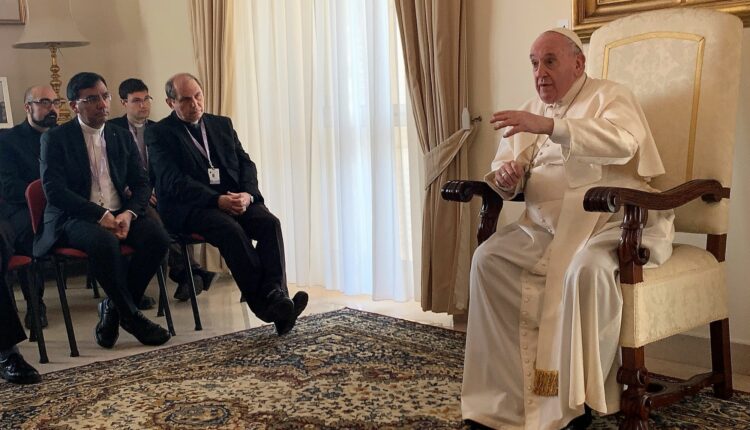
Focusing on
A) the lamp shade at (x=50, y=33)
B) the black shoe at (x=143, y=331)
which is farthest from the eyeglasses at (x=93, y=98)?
the lamp shade at (x=50, y=33)

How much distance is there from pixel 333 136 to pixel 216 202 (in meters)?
0.95

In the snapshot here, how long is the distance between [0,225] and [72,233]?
311 millimetres

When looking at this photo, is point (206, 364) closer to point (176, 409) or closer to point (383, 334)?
point (176, 409)

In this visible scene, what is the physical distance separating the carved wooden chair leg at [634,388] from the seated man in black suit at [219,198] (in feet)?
5.99

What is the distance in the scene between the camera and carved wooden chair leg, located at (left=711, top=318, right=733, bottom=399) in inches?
103

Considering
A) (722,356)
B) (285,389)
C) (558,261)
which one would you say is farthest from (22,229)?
(722,356)

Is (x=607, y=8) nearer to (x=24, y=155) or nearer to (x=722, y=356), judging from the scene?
(x=722, y=356)

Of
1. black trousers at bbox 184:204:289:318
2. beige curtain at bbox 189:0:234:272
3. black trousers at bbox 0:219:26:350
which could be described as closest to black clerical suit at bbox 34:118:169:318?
black trousers at bbox 184:204:289:318

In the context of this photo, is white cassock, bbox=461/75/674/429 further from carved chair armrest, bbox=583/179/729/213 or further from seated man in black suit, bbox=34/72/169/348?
seated man in black suit, bbox=34/72/169/348

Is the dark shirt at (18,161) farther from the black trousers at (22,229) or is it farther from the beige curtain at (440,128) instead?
the beige curtain at (440,128)

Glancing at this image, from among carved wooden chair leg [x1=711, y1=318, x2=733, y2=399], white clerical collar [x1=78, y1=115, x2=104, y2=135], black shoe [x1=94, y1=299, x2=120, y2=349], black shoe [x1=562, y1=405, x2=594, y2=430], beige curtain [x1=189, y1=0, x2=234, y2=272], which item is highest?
beige curtain [x1=189, y1=0, x2=234, y2=272]

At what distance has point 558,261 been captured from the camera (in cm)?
241

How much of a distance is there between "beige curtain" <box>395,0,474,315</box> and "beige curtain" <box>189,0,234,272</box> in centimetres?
176

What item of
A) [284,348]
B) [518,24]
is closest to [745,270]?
[518,24]
